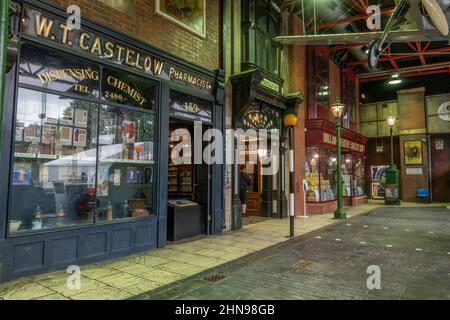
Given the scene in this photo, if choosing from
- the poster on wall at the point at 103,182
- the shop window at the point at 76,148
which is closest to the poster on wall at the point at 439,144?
the shop window at the point at 76,148

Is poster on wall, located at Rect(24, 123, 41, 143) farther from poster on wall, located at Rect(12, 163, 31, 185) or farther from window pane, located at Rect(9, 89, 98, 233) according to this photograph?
poster on wall, located at Rect(12, 163, 31, 185)

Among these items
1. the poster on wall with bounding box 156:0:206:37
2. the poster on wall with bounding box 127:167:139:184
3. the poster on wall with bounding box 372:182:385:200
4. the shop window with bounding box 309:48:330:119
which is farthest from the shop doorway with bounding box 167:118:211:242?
the poster on wall with bounding box 372:182:385:200

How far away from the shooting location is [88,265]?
5293 millimetres

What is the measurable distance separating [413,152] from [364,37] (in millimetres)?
13443

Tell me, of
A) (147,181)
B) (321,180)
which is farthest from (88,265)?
(321,180)

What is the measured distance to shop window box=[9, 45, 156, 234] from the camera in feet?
16.0

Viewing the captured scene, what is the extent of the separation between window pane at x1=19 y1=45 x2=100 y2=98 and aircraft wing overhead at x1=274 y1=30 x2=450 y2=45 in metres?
7.00

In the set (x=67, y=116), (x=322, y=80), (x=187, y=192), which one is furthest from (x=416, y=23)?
(x=67, y=116)

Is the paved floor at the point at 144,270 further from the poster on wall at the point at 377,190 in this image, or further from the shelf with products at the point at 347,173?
the poster on wall at the point at 377,190

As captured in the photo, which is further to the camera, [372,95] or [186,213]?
[372,95]

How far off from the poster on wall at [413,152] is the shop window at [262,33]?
13427 millimetres

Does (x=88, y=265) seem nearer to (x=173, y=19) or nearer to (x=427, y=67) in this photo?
(x=173, y=19)

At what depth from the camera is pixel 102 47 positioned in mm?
5676
